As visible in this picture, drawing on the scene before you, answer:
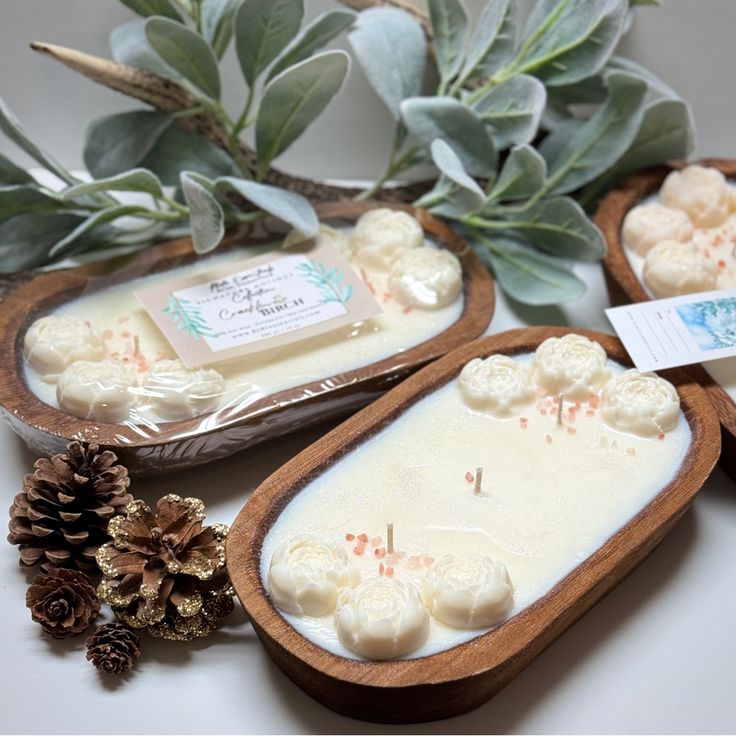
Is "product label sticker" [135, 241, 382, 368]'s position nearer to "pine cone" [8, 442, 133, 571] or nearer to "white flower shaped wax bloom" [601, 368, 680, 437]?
"pine cone" [8, 442, 133, 571]

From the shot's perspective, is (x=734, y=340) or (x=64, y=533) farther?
(x=734, y=340)

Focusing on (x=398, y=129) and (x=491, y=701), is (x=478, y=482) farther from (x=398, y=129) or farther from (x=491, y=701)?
(x=398, y=129)

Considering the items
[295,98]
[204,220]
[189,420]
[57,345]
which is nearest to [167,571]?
[189,420]

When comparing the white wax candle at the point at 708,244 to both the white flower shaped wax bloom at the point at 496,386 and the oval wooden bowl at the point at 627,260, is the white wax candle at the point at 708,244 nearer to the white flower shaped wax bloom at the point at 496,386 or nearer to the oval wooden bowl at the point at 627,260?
the oval wooden bowl at the point at 627,260

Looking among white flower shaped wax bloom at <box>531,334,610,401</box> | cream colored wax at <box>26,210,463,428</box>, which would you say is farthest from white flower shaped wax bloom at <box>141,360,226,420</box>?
white flower shaped wax bloom at <box>531,334,610,401</box>

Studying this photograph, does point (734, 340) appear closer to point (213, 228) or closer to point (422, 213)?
point (422, 213)

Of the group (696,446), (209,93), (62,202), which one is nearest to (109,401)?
(62,202)

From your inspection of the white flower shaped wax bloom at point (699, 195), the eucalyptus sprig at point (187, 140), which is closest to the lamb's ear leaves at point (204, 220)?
the eucalyptus sprig at point (187, 140)
